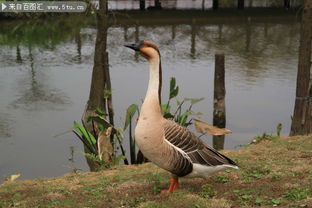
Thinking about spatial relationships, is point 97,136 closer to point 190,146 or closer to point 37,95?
point 190,146

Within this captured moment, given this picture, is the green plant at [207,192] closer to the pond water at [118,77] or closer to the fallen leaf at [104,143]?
the fallen leaf at [104,143]

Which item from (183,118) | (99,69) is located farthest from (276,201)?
(99,69)

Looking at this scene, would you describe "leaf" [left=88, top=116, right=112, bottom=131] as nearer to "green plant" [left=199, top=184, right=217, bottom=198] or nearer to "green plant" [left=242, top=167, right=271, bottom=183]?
"green plant" [left=242, top=167, right=271, bottom=183]

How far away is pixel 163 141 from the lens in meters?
5.68

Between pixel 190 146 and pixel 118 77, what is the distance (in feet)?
43.0

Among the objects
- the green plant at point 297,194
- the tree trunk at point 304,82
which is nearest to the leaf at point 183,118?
the tree trunk at point 304,82

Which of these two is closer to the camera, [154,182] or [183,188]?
[183,188]

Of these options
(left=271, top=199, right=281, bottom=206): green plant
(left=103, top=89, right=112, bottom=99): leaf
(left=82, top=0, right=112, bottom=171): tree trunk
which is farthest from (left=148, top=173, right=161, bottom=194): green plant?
Result: (left=82, top=0, right=112, bottom=171): tree trunk

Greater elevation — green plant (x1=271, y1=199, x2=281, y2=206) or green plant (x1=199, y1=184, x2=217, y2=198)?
green plant (x1=271, y1=199, x2=281, y2=206)

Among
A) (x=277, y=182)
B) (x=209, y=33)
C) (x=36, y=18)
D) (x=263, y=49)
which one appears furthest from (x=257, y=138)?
(x=36, y=18)

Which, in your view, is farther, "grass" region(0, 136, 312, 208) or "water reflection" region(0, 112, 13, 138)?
"water reflection" region(0, 112, 13, 138)

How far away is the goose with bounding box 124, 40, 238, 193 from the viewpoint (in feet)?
18.5

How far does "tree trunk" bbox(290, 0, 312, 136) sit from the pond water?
167cm

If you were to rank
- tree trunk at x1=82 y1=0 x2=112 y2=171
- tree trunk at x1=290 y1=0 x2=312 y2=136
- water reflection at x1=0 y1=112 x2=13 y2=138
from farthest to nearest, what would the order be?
1. water reflection at x1=0 y1=112 x2=13 y2=138
2. tree trunk at x1=82 y1=0 x2=112 y2=171
3. tree trunk at x1=290 y1=0 x2=312 y2=136
